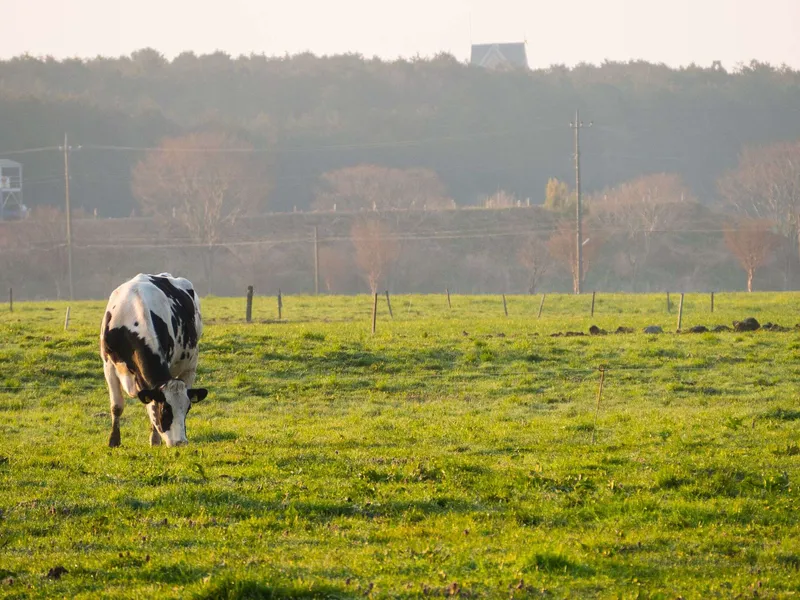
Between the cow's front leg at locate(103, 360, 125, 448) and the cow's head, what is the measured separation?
1150mm

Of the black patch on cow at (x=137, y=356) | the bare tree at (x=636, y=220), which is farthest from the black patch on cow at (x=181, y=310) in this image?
the bare tree at (x=636, y=220)

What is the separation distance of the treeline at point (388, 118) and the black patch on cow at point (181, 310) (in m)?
117

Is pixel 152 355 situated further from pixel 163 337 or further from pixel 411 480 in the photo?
pixel 411 480

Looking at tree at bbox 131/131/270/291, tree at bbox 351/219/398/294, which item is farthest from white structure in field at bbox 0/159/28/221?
tree at bbox 351/219/398/294

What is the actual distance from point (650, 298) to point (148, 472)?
52.0m

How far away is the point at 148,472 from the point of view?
1437 cm

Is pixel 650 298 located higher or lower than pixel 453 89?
lower

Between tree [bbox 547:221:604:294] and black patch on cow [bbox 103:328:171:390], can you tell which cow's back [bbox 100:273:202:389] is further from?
tree [bbox 547:221:604:294]

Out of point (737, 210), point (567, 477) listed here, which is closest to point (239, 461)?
point (567, 477)

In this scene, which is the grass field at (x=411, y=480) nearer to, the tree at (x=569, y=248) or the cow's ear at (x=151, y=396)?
the cow's ear at (x=151, y=396)

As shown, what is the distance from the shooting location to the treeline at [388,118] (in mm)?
142500

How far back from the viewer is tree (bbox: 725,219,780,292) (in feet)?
336

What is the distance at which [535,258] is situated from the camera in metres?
106

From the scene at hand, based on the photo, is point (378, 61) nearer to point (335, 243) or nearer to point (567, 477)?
point (335, 243)
